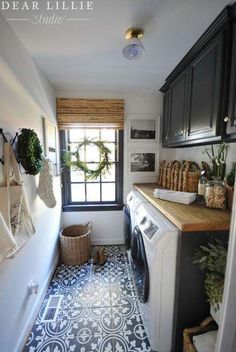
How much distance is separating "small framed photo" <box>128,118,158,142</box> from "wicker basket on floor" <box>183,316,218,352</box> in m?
1.96

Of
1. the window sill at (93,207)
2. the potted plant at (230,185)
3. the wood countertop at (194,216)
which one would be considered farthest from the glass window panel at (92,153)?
the potted plant at (230,185)

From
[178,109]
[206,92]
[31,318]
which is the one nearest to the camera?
[206,92]

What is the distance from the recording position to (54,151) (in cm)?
212

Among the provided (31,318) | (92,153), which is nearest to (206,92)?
(92,153)

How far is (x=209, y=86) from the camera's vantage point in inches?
48.5

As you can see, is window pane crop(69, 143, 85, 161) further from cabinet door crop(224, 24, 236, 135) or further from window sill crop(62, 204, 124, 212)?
cabinet door crop(224, 24, 236, 135)

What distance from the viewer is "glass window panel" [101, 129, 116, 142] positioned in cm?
246

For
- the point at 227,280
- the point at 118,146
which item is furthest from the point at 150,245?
the point at 118,146

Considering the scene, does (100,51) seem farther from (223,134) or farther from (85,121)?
(223,134)

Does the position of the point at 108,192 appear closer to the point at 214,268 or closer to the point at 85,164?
the point at 85,164

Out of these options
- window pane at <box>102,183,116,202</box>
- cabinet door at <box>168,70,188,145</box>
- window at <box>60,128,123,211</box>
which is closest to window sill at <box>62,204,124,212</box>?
window at <box>60,128,123,211</box>

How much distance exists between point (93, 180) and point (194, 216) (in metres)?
1.64

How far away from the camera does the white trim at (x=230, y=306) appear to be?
0.72 meters

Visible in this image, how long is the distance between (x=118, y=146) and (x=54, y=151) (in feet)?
2.80
